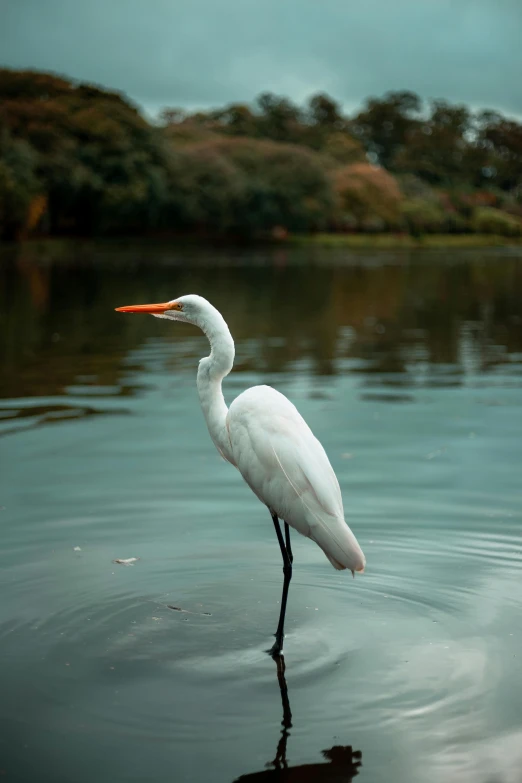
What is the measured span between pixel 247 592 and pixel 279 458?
1.08m

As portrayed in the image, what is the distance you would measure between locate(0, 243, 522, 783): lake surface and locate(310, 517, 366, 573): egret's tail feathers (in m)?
0.46

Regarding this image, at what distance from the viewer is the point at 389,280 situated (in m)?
39.2

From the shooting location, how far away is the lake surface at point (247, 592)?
4.32 meters

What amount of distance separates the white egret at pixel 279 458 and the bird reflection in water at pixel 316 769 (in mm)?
928

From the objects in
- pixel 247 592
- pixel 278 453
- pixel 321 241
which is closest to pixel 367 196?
pixel 321 241

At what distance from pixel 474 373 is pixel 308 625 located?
995 cm

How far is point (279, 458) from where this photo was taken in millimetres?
5312

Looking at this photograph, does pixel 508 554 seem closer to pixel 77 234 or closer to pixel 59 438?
pixel 59 438

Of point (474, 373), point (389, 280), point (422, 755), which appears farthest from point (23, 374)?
point (389, 280)

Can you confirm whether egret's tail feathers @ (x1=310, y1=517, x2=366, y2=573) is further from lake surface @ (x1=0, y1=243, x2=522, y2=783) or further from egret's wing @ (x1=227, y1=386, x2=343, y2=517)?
lake surface @ (x1=0, y1=243, x2=522, y2=783)

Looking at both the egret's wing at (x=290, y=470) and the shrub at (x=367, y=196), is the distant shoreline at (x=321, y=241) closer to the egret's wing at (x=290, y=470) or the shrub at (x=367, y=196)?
the shrub at (x=367, y=196)

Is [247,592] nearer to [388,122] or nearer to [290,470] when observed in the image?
[290,470]

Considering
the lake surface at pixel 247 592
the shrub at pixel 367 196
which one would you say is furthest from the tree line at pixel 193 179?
the lake surface at pixel 247 592

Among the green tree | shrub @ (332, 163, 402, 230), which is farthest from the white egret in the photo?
the green tree
